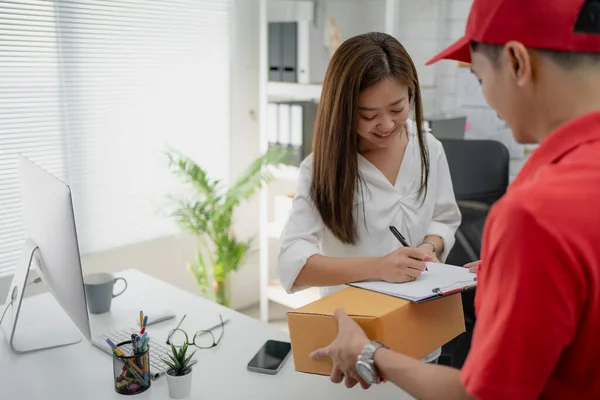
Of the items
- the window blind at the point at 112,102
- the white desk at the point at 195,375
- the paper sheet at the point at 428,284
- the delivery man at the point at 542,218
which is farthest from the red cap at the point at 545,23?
the window blind at the point at 112,102

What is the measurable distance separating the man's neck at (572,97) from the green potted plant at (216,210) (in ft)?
8.22

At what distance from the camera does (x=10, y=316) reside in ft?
6.05

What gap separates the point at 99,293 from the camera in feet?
6.12

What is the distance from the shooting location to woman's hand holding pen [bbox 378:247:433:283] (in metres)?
1.36

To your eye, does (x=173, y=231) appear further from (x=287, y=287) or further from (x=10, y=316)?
(x=287, y=287)

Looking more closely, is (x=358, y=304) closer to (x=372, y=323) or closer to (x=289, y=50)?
(x=372, y=323)

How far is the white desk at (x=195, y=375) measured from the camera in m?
1.39

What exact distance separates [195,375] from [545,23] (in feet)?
3.73

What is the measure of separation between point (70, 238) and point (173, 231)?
2.04 meters

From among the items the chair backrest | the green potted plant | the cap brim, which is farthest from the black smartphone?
the green potted plant

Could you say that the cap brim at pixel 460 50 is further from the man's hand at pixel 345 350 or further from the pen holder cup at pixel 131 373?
the pen holder cup at pixel 131 373

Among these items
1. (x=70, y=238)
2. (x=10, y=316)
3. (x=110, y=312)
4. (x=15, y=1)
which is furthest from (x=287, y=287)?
(x=15, y=1)

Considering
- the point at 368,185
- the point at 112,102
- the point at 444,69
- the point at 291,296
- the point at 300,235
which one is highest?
the point at 444,69

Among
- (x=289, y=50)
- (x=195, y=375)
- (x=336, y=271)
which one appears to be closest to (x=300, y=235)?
(x=336, y=271)
